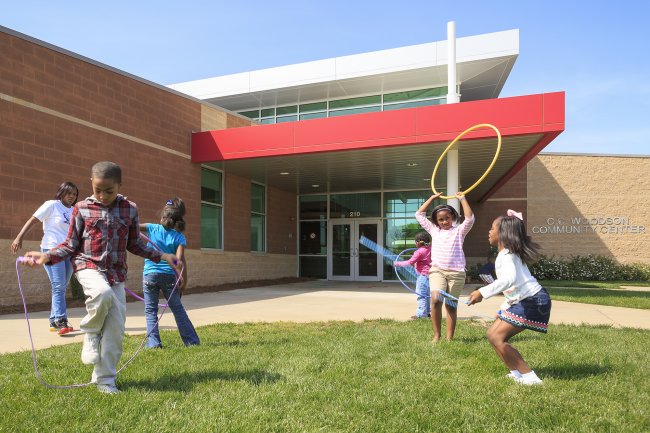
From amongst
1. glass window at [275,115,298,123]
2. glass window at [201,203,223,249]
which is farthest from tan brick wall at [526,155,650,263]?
glass window at [201,203,223,249]

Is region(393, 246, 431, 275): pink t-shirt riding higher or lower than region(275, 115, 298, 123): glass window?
lower

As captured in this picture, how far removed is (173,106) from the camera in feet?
44.7

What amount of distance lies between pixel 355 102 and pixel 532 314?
19.5 metres

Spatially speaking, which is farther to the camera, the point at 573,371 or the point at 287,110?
the point at 287,110

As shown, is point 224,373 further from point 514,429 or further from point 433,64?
point 433,64

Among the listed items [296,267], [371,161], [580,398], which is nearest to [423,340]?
[580,398]

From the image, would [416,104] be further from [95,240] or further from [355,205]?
[95,240]

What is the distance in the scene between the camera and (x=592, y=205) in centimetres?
2064

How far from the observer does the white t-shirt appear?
6438 millimetres

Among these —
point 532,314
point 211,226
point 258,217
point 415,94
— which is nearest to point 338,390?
point 532,314

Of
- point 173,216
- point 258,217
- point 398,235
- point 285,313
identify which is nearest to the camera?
point 173,216

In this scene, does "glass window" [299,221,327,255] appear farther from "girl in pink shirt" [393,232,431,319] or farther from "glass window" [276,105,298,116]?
"girl in pink shirt" [393,232,431,319]

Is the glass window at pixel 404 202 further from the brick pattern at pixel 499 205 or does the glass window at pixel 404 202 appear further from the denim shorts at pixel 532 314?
the denim shorts at pixel 532 314

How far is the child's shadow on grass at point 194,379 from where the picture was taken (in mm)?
3922
